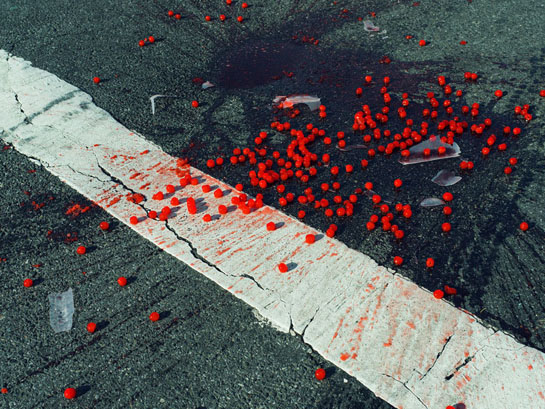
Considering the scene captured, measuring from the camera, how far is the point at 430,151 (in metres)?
4.52

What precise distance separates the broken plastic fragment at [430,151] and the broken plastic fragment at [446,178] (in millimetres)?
207

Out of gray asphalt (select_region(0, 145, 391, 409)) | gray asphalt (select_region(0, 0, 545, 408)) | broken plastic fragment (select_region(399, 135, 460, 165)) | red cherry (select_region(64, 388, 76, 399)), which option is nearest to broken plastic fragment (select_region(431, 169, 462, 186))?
gray asphalt (select_region(0, 0, 545, 408))

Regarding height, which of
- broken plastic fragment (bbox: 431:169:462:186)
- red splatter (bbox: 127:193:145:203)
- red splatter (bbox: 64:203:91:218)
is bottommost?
red splatter (bbox: 64:203:91:218)

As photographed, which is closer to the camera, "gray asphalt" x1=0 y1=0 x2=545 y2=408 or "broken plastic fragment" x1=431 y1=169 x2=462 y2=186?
"gray asphalt" x1=0 y1=0 x2=545 y2=408

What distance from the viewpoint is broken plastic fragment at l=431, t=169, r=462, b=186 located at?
423 centimetres

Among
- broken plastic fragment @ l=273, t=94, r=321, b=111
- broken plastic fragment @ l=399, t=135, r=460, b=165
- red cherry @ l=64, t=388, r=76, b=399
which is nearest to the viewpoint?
red cherry @ l=64, t=388, r=76, b=399

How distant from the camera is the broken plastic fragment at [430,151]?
4461 millimetres

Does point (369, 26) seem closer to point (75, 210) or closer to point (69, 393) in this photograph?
point (75, 210)

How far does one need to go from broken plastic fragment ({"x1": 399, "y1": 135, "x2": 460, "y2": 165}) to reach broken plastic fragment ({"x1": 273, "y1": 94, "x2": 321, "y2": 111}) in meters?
1.14

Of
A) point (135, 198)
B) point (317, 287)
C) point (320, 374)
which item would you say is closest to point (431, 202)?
point (317, 287)

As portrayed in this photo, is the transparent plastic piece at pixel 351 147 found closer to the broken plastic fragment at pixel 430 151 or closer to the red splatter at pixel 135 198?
the broken plastic fragment at pixel 430 151

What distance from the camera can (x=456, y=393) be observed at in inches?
114

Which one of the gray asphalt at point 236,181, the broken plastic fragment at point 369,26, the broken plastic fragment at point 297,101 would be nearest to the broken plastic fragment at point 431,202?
the gray asphalt at point 236,181

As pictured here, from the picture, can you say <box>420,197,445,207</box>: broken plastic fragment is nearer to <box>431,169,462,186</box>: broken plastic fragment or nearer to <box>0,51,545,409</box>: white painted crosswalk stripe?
<box>431,169,462,186</box>: broken plastic fragment
